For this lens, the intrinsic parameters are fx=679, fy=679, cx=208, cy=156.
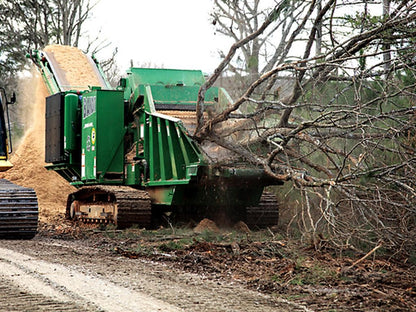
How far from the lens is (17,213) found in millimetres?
10484

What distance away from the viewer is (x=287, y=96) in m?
10.5

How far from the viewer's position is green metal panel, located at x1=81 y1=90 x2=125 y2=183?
12883 mm

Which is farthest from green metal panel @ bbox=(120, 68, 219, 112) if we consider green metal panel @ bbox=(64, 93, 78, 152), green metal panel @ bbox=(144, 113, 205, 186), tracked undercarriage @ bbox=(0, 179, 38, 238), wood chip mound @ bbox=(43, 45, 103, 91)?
tracked undercarriage @ bbox=(0, 179, 38, 238)

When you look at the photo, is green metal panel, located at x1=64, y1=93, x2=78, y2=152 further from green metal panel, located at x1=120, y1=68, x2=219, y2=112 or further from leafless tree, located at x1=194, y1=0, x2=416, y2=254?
leafless tree, located at x1=194, y1=0, x2=416, y2=254

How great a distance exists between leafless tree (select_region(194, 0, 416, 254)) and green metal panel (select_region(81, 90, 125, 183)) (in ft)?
7.65

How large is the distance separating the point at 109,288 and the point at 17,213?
4.68 metres

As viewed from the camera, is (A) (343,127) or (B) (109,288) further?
(A) (343,127)

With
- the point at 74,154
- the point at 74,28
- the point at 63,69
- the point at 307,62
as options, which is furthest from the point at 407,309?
the point at 74,28

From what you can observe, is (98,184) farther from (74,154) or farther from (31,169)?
(31,169)

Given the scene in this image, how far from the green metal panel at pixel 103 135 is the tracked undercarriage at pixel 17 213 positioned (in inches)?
94.1

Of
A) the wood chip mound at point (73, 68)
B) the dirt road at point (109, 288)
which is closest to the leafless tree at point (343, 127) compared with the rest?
the dirt road at point (109, 288)

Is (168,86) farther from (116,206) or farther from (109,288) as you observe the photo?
(109,288)

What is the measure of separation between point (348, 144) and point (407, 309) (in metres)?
4.78

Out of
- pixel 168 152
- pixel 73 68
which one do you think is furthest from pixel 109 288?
pixel 73 68
